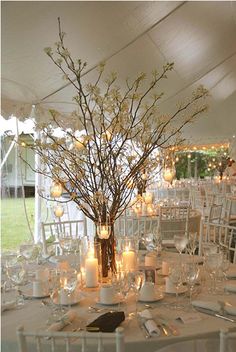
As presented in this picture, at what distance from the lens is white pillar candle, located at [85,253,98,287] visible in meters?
2.39

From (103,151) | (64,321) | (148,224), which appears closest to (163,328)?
(64,321)

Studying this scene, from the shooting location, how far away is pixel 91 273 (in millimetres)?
2406

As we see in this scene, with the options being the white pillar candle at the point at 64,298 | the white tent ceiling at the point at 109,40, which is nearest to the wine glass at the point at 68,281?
the white pillar candle at the point at 64,298

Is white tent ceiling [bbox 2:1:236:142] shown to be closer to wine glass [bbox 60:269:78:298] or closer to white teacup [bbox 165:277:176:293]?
wine glass [bbox 60:269:78:298]

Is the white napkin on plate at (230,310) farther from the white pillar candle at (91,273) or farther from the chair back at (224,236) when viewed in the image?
the chair back at (224,236)

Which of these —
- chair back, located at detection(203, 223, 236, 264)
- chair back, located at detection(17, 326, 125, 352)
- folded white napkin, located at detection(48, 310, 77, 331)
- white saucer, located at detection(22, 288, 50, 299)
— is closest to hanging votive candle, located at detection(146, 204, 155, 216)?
chair back, located at detection(203, 223, 236, 264)

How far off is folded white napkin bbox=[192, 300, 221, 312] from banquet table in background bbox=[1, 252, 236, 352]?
2.3 inches

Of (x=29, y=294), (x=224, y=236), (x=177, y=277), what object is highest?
(x=177, y=277)

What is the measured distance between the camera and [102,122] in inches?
89.0

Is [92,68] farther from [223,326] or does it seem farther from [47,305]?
[223,326]

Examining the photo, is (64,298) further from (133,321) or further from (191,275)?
(191,275)

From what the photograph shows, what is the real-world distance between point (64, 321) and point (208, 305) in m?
0.72

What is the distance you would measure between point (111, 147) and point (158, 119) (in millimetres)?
400

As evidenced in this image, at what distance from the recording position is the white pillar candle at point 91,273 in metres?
2.39
